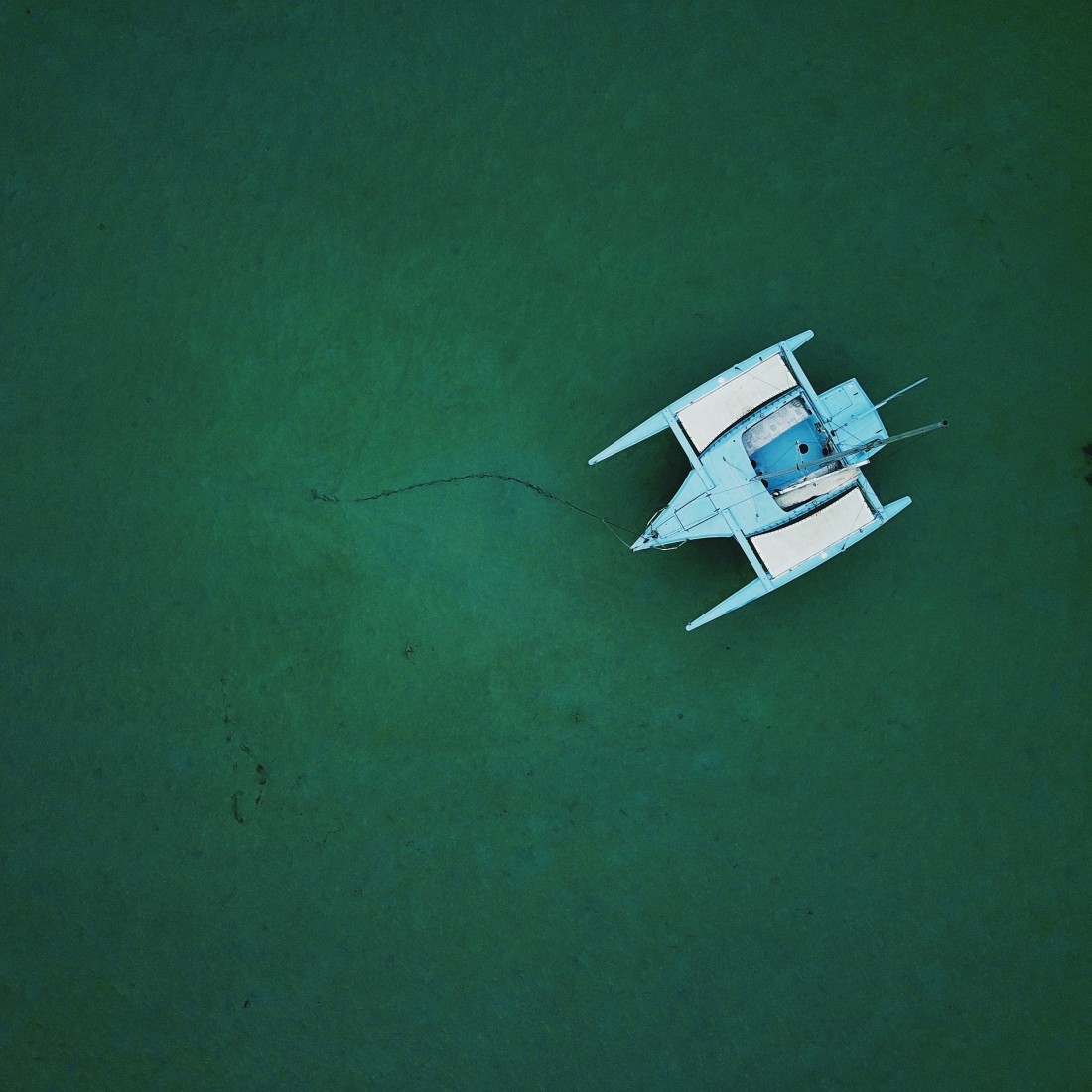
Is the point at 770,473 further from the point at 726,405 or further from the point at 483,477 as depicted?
the point at 483,477

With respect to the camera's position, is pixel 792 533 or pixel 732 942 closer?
pixel 792 533

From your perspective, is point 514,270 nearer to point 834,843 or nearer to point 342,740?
point 342,740

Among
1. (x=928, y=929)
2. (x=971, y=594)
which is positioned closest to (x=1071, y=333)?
(x=971, y=594)

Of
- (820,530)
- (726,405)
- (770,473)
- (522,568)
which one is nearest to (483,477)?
(522,568)

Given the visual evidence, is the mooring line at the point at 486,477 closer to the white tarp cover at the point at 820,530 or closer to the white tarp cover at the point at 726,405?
the white tarp cover at the point at 726,405

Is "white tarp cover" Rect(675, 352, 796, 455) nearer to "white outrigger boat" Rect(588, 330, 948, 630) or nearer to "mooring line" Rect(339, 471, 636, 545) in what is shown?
"white outrigger boat" Rect(588, 330, 948, 630)

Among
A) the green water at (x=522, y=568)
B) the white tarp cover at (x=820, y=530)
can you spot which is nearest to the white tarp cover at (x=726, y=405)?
the green water at (x=522, y=568)

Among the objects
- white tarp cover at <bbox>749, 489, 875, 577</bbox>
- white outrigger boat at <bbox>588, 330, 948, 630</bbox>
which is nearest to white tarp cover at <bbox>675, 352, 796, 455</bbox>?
white outrigger boat at <bbox>588, 330, 948, 630</bbox>
